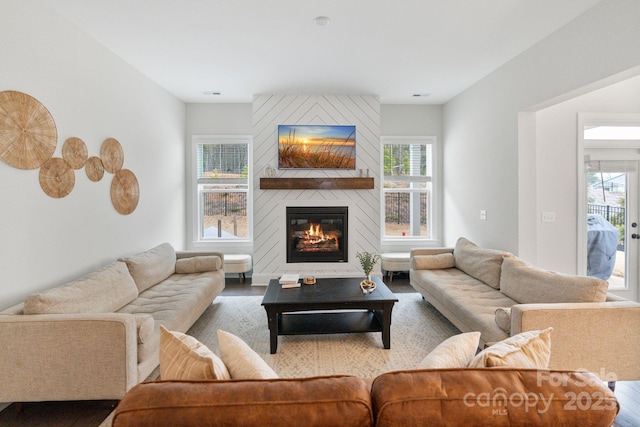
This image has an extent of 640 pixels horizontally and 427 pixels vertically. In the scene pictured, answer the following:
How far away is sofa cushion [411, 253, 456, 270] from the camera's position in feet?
13.9

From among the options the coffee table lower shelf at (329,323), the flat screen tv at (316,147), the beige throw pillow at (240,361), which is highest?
the flat screen tv at (316,147)

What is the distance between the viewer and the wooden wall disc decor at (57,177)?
103 inches

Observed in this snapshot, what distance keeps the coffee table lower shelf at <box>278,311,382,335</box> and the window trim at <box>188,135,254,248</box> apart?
8.15 ft

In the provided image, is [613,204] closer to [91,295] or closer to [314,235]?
[314,235]

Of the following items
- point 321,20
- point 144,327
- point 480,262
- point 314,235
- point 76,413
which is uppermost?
point 321,20

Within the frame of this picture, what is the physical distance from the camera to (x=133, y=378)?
Answer: 82.3 inches

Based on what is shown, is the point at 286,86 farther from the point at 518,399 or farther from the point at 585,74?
the point at 518,399

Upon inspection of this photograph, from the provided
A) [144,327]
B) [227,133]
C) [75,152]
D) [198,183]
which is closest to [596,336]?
[144,327]

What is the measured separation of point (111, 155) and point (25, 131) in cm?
112

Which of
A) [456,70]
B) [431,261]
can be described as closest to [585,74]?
[456,70]

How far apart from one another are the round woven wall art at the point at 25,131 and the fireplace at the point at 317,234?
10.1ft

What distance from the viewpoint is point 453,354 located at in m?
1.26

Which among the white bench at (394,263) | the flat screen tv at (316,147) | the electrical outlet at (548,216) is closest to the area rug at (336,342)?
the white bench at (394,263)

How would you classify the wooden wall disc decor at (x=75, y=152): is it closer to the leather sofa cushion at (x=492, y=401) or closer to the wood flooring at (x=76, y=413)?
the wood flooring at (x=76, y=413)
